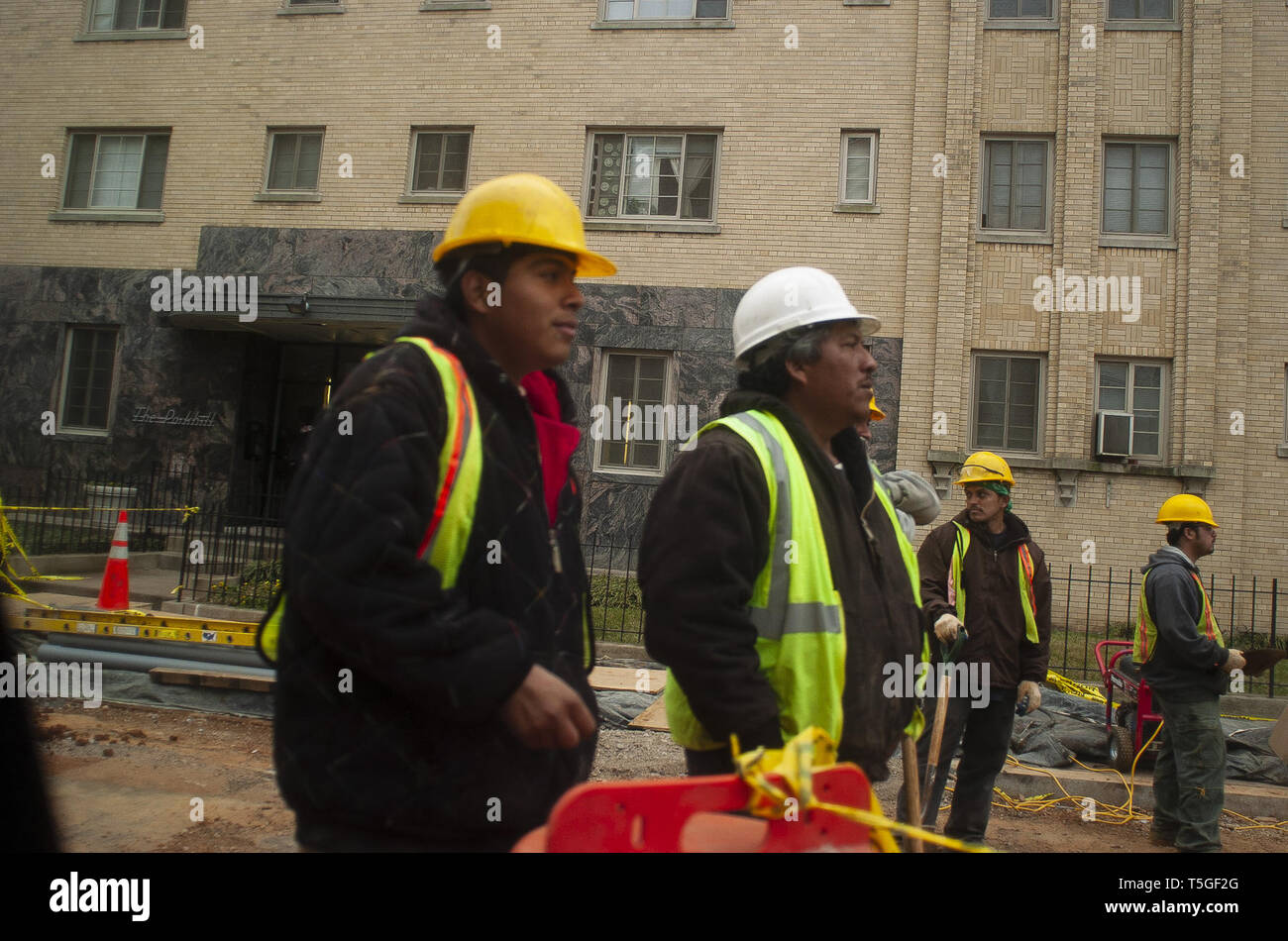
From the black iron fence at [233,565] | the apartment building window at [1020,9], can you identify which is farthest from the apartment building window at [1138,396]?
the black iron fence at [233,565]

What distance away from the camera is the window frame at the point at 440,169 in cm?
1547

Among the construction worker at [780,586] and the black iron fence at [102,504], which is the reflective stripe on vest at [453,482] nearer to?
the construction worker at [780,586]

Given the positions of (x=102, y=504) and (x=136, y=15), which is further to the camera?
(x=136, y=15)

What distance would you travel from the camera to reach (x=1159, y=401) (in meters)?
13.6

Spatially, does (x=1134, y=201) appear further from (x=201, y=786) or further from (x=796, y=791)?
(x=796, y=791)

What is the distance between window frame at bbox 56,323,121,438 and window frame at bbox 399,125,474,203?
6.16 m

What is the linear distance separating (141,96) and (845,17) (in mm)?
Result: 12883

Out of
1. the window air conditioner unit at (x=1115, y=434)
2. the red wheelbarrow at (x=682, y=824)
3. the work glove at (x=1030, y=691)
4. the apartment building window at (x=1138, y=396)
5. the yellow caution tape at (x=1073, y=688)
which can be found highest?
the apartment building window at (x=1138, y=396)

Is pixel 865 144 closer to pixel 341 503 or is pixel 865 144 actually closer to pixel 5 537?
pixel 5 537

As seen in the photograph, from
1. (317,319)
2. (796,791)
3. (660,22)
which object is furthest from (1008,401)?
(796,791)

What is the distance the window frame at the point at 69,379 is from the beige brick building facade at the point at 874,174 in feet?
0.64

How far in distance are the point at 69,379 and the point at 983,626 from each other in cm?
1736

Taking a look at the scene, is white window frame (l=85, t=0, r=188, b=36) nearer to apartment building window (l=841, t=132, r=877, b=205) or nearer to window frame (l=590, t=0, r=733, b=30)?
window frame (l=590, t=0, r=733, b=30)

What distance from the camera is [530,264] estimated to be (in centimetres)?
208
